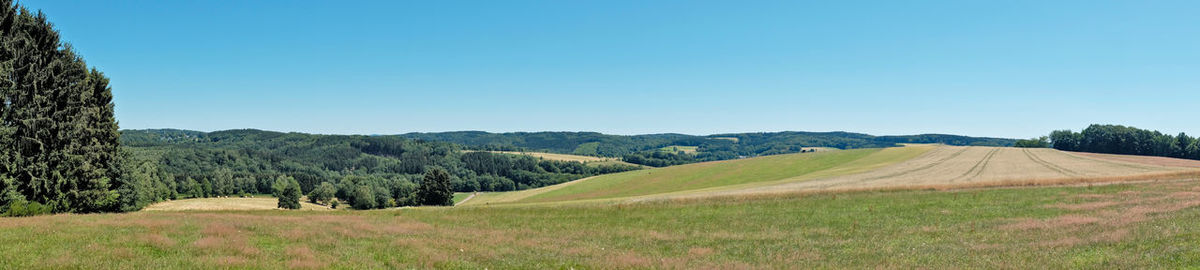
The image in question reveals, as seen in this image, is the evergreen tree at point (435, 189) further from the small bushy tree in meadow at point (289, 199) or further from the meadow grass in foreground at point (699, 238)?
the meadow grass in foreground at point (699, 238)

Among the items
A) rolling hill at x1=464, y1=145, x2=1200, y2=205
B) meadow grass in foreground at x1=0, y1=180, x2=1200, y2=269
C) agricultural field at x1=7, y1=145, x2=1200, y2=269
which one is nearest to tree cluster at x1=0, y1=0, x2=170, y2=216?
agricultural field at x1=7, y1=145, x2=1200, y2=269

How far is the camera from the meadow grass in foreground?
1603cm

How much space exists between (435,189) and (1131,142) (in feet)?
430

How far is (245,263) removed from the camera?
14.3 m

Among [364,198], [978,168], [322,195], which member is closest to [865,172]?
[978,168]

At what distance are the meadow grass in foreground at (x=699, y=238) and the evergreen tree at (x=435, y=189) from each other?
60201mm

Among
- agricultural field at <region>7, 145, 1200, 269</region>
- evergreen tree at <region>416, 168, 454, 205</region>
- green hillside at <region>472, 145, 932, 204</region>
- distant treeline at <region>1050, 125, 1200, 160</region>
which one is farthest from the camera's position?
distant treeline at <region>1050, 125, 1200, 160</region>

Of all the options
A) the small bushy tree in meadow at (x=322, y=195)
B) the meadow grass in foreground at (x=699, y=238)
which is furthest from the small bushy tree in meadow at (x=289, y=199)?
the meadow grass in foreground at (x=699, y=238)

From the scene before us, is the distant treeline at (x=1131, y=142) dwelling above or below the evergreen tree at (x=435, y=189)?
above

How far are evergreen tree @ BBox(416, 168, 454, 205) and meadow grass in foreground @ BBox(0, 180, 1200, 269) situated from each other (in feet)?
198

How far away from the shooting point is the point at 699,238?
84.6 feet

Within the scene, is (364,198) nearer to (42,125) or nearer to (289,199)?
→ (289,199)

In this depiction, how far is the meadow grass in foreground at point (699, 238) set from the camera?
16031 millimetres

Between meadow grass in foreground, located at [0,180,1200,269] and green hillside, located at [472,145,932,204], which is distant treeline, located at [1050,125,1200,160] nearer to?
green hillside, located at [472,145,932,204]
